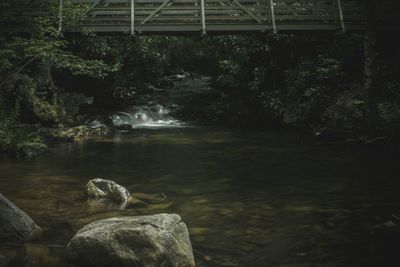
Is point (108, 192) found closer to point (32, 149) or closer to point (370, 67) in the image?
point (32, 149)

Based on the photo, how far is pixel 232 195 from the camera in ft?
28.5

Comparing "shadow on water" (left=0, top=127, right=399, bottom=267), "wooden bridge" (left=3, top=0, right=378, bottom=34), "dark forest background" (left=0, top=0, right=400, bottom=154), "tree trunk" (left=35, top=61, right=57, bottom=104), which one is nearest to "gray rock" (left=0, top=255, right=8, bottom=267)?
"shadow on water" (left=0, top=127, right=399, bottom=267)

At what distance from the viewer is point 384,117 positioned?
13.5 metres

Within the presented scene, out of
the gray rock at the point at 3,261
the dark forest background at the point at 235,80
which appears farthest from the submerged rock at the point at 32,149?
the gray rock at the point at 3,261

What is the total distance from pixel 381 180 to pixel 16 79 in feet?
38.8

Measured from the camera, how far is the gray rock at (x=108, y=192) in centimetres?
823

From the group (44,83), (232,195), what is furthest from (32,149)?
(232,195)

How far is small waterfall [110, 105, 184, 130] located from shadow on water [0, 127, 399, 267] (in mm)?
Answer: 5985

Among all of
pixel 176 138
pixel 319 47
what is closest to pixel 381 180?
pixel 176 138

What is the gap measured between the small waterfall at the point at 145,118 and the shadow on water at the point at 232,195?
19.6 feet

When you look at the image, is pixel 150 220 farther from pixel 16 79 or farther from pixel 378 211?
pixel 16 79

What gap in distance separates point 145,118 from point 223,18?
6.95m

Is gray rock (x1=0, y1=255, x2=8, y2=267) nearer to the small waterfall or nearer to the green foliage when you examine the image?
the green foliage

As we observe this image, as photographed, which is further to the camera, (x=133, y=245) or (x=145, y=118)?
(x=145, y=118)
